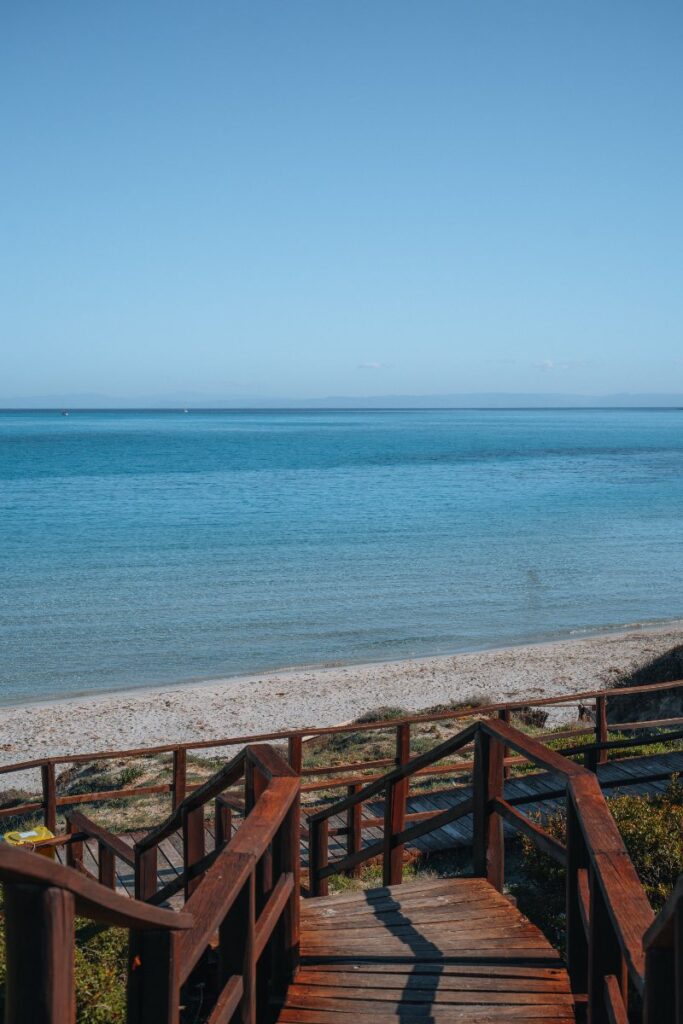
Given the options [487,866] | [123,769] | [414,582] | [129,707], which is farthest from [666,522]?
[487,866]

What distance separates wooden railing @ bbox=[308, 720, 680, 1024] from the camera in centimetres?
305

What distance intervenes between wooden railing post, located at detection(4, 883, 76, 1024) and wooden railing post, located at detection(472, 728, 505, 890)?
4.04 meters

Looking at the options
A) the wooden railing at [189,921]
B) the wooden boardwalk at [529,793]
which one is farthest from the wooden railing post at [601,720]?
the wooden railing at [189,921]

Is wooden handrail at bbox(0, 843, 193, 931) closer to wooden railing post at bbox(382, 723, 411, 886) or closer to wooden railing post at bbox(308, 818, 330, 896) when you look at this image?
wooden railing post at bbox(382, 723, 411, 886)

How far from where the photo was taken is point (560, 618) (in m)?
29.2

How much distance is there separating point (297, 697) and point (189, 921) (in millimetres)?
18314

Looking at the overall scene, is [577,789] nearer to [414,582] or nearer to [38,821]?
[38,821]

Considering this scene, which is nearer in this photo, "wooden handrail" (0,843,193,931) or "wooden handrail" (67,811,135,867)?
"wooden handrail" (0,843,193,931)

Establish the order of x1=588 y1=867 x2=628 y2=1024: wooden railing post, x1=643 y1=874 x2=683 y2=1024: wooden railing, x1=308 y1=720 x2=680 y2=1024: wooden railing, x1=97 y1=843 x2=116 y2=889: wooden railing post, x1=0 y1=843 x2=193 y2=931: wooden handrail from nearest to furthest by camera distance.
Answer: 1. x1=0 y1=843 x2=193 y2=931: wooden handrail
2. x1=643 y1=874 x2=683 y2=1024: wooden railing
3. x1=308 y1=720 x2=680 y2=1024: wooden railing
4. x1=588 y1=867 x2=628 y2=1024: wooden railing post
5. x1=97 y1=843 x2=116 y2=889: wooden railing post

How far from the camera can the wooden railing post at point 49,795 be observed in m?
9.04

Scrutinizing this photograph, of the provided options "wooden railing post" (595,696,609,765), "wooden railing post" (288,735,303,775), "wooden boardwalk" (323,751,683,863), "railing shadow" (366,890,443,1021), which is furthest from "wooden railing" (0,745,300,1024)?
"wooden railing post" (595,696,609,765)

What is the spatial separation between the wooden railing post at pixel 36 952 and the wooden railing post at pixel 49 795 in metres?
7.67

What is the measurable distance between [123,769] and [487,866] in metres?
9.95

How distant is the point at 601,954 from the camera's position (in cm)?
355
